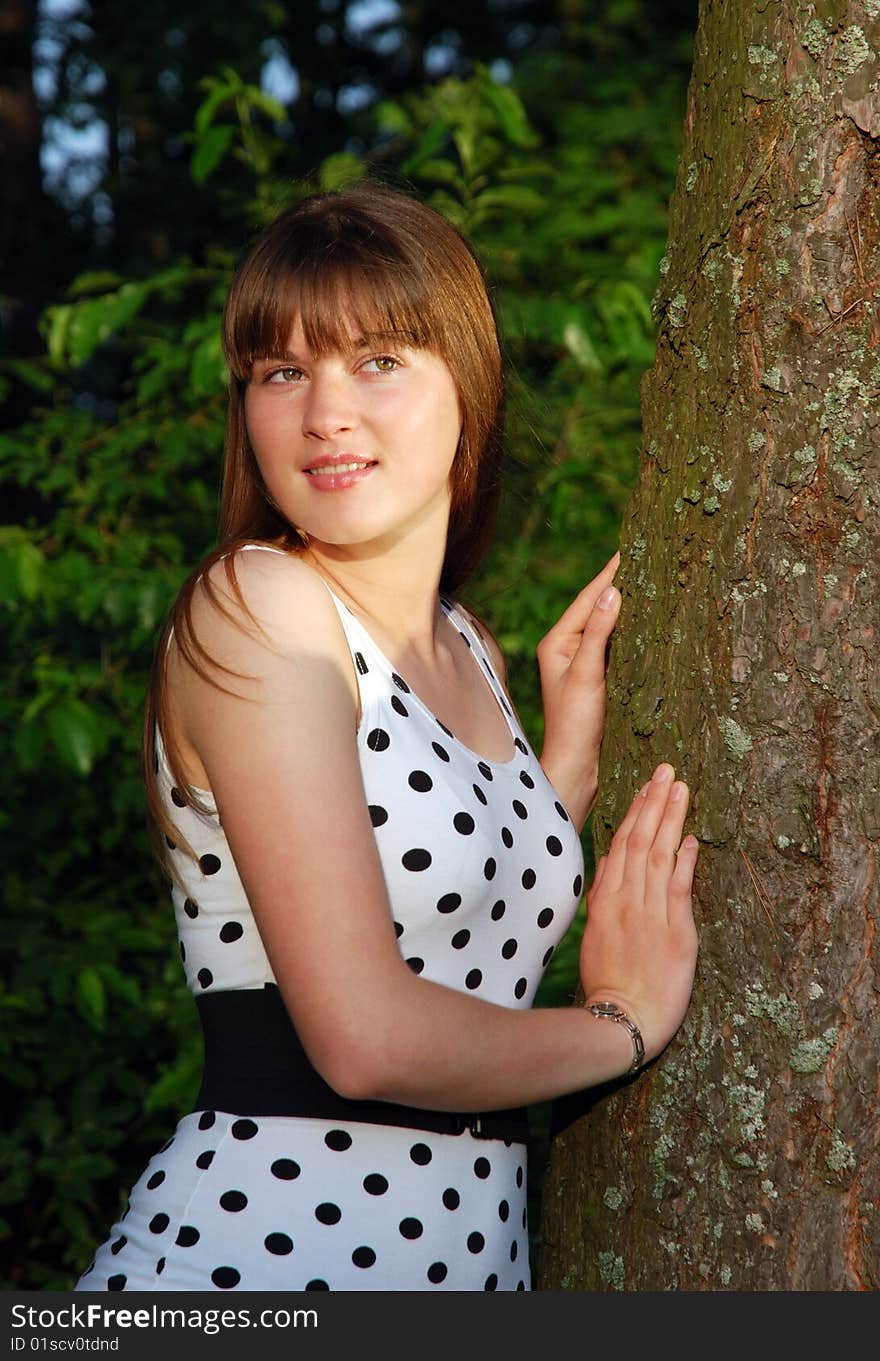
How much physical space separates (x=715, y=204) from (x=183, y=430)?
208 centimetres

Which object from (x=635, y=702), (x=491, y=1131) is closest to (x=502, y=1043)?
(x=491, y=1131)

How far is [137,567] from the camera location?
130 inches

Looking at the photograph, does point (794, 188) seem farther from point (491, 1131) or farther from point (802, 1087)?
point (491, 1131)

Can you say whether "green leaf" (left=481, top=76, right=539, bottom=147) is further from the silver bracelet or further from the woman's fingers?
the silver bracelet

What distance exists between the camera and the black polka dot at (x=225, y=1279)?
1550 mm

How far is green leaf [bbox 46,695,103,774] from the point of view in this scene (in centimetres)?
289

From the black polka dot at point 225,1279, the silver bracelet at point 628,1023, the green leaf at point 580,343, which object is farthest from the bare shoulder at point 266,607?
the green leaf at point 580,343

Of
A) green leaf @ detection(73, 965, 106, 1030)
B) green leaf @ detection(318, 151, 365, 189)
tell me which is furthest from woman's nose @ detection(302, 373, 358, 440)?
green leaf @ detection(73, 965, 106, 1030)

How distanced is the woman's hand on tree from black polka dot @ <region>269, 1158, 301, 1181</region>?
0.44 m

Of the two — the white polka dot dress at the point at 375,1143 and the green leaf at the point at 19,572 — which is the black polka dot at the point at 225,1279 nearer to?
the white polka dot dress at the point at 375,1143

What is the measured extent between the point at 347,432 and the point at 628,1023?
84 cm

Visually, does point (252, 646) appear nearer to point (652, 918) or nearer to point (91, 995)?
point (652, 918)

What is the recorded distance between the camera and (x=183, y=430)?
3477 mm

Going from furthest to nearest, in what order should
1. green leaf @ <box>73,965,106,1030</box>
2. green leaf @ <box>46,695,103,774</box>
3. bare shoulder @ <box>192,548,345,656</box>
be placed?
1. green leaf @ <box>73,965,106,1030</box>
2. green leaf @ <box>46,695,103,774</box>
3. bare shoulder @ <box>192,548,345,656</box>
